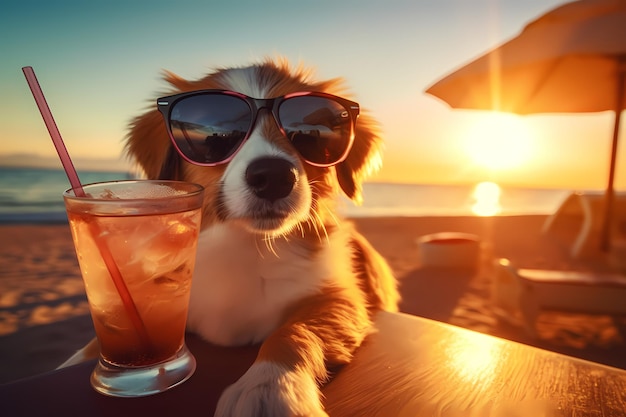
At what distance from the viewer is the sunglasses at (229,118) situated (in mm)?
1140

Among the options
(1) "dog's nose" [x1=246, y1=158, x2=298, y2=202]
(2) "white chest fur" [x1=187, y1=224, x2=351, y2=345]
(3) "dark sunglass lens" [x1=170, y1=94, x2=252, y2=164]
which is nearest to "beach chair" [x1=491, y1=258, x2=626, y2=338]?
(2) "white chest fur" [x1=187, y1=224, x2=351, y2=345]

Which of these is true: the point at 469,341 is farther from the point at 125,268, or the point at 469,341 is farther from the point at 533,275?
the point at 533,275

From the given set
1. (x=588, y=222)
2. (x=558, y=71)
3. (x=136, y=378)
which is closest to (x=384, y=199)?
(x=588, y=222)

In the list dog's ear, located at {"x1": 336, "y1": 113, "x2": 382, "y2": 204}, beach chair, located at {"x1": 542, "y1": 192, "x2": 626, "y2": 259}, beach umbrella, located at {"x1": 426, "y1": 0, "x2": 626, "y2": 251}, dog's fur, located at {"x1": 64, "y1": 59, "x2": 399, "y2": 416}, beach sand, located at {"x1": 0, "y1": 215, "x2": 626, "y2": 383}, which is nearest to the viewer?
dog's fur, located at {"x1": 64, "y1": 59, "x2": 399, "y2": 416}

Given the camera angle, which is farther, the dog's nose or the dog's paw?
the dog's nose

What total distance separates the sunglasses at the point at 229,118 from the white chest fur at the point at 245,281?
245 millimetres

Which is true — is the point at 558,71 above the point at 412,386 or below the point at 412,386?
above

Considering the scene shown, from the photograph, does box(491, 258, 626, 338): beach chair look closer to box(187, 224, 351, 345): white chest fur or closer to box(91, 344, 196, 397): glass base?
box(187, 224, 351, 345): white chest fur

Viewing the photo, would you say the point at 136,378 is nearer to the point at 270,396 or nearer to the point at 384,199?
the point at 270,396

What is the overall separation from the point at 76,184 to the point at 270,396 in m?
0.52

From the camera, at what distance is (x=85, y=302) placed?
420 cm

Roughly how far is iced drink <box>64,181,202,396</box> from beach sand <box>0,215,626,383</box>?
2384mm

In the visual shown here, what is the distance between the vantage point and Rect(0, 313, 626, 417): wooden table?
0.86 meters

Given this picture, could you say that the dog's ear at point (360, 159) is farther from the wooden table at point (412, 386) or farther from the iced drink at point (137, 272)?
the iced drink at point (137, 272)
